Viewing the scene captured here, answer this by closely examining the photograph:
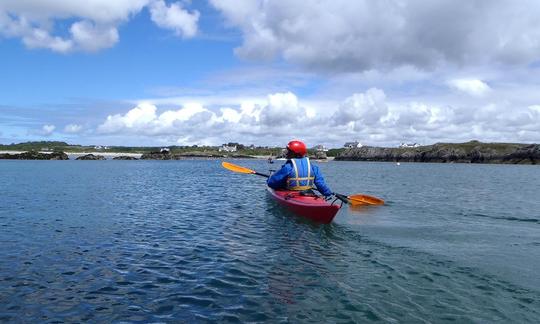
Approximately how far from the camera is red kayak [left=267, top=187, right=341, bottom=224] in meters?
20.8

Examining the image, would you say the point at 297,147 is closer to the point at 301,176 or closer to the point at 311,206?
the point at 301,176

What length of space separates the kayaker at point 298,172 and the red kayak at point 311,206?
58 centimetres

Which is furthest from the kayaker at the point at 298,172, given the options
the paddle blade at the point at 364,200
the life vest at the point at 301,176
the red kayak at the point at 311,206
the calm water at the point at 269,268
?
the paddle blade at the point at 364,200

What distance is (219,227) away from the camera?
21031 millimetres

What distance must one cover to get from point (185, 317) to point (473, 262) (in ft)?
32.7

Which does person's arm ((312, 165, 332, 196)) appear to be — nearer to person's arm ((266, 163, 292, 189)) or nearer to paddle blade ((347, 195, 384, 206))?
person's arm ((266, 163, 292, 189))

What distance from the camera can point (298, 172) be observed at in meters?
23.2

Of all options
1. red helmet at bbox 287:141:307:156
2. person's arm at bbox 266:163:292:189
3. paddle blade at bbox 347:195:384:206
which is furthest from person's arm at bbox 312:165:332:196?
paddle blade at bbox 347:195:384:206

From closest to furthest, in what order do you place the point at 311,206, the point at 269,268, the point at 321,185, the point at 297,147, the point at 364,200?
the point at 269,268
the point at 311,206
the point at 321,185
the point at 297,147
the point at 364,200

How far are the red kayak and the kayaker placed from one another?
0.58 metres

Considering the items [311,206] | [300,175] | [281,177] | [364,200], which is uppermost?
[300,175]

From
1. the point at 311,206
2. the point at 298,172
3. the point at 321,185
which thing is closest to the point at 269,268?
the point at 311,206

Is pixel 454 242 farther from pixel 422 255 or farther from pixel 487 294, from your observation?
pixel 487 294

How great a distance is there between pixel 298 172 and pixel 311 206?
105 inches
